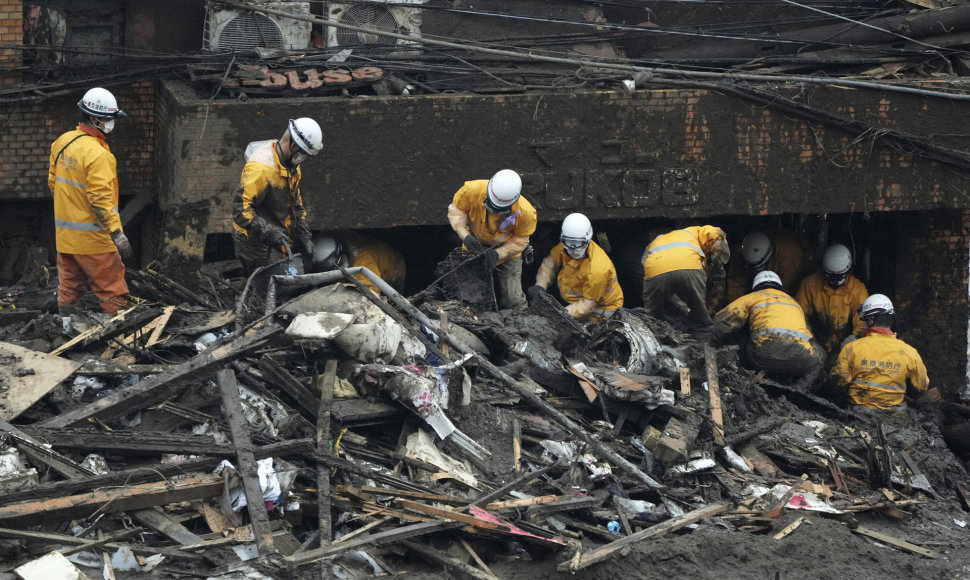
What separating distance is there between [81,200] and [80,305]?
81 centimetres

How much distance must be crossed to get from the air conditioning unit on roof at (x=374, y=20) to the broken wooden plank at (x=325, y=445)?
15.3 ft

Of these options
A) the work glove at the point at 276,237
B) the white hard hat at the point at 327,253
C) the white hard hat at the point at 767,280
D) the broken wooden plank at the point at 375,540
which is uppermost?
the work glove at the point at 276,237

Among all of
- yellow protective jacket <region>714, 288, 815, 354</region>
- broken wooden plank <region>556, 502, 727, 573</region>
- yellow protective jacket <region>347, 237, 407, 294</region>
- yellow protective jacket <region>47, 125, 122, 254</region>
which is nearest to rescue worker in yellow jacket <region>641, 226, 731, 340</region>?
yellow protective jacket <region>714, 288, 815, 354</region>

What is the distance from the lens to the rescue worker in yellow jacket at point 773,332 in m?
9.78

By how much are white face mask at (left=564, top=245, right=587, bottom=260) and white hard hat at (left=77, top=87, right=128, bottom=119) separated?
3.95 meters

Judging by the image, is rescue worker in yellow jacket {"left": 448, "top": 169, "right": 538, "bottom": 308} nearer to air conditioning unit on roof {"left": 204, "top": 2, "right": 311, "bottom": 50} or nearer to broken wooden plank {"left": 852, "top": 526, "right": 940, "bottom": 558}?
air conditioning unit on roof {"left": 204, "top": 2, "right": 311, "bottom": 50}

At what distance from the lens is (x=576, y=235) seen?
9.82 meters

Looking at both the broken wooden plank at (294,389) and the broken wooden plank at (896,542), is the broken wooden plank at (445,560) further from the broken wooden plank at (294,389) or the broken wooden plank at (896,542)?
the broken wooden plank at (896,542)

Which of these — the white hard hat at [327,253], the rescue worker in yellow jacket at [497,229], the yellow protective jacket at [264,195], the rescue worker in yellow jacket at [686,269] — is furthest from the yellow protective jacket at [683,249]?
the yellow protective jacket at [264,195]

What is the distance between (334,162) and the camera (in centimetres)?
1011

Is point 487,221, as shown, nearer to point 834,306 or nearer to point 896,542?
point 834,306

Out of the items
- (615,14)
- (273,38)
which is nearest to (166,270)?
(273,38)

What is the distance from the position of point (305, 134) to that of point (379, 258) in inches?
89.8

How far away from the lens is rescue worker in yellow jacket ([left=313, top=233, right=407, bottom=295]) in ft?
33.6
